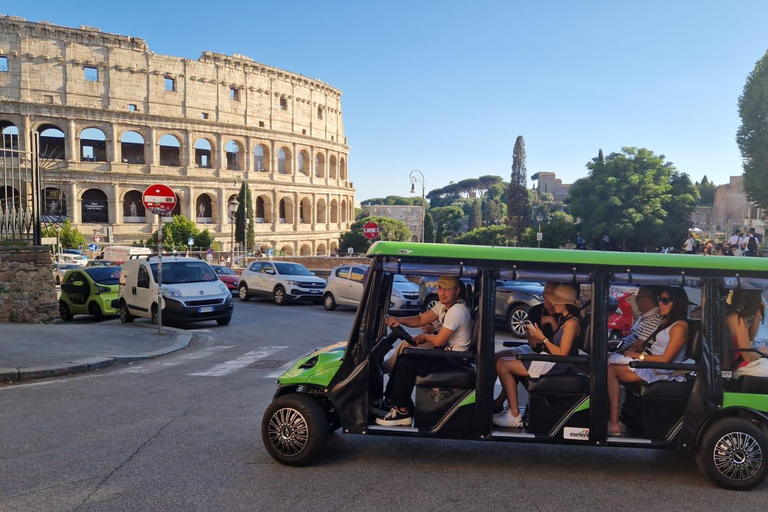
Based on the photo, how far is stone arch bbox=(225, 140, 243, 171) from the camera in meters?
77.2

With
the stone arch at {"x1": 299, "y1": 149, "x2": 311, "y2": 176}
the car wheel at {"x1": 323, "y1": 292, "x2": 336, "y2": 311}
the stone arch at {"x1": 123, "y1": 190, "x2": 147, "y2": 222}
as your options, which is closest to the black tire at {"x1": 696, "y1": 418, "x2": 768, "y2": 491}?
the car wheel at {"x1": 323, "y1": 292, "x2": 336, "y2": 311}

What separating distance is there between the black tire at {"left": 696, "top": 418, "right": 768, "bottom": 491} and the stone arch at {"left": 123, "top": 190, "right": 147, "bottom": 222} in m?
71.5

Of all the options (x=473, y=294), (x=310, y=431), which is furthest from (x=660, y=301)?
(x=310, y=431)

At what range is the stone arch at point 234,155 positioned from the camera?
77.2 metres

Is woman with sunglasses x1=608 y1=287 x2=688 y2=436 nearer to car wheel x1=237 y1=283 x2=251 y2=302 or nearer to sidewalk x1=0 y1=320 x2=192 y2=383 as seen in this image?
sidewalk x1=0 y1=320 x2=192 y2=383

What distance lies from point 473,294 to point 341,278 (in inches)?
628

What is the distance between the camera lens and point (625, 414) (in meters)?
5.52

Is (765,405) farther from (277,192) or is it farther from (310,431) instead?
(277,192)

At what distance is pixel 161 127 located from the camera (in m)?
71.3

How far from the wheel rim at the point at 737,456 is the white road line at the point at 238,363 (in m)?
7.14

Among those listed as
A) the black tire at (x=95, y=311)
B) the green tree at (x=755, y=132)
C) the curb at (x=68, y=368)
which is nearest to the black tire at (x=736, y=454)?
the curb at (x=68, y=368)

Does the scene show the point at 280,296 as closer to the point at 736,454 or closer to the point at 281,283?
the point at 281,283

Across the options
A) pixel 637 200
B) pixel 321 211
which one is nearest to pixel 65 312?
pixel 637 200

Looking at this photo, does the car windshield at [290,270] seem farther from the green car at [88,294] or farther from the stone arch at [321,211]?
the stone arch at [321,211]
